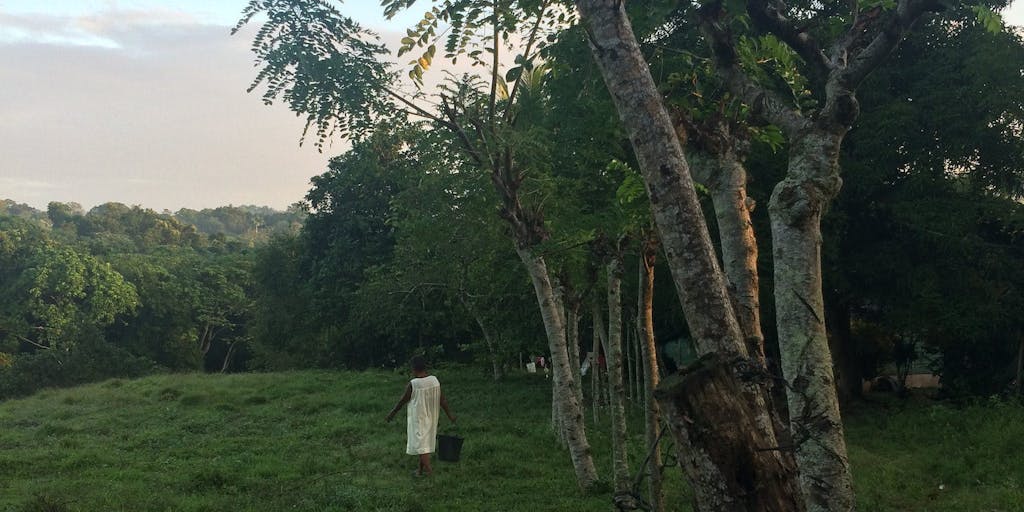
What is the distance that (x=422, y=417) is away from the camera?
11406 millimetres

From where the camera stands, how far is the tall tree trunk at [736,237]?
498cm

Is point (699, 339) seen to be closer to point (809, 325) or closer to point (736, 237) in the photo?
point (809, 325)

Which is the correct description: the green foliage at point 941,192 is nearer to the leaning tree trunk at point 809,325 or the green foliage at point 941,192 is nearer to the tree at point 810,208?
the tree at point 810,208

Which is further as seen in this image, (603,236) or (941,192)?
(941,192)

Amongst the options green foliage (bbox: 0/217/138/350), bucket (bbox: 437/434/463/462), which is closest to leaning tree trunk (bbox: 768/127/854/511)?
bucket (bbox: 437/434/463/462)

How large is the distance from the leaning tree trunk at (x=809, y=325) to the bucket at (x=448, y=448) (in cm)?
829

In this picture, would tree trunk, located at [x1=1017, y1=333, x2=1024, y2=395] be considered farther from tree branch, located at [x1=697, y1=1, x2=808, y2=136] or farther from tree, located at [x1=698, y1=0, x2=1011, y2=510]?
tree branch, located at [x1=697, y1=1, x2=808, y2=136]

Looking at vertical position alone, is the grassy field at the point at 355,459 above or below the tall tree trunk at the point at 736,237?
below

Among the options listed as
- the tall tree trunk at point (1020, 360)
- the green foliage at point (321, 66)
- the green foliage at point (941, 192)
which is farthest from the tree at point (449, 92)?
the tall tree trunk at point (1020, 360)

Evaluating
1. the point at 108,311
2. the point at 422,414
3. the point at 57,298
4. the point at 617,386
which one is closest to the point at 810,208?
the point at 617,386

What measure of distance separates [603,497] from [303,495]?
12.8 feet

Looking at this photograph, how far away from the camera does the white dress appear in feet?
37.2

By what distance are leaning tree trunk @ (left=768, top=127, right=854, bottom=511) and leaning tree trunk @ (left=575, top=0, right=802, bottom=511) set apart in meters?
1.04

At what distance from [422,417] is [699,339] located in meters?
8.41
